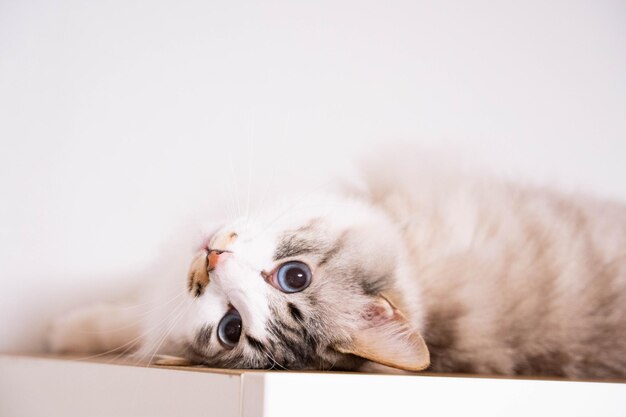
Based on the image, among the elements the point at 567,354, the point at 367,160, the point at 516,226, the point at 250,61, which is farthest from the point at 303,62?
the point at 567,354

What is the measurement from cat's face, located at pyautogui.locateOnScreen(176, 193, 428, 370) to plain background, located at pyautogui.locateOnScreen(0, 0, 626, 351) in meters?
0.30

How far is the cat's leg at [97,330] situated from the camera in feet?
4.37

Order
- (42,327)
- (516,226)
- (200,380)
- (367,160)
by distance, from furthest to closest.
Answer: (42,327)
(367,160)
(516,226)
(200,380)

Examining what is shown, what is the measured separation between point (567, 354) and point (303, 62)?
0.92 m

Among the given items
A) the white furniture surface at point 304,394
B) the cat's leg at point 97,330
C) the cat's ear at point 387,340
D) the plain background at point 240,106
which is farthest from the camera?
the plain background at point 240,106

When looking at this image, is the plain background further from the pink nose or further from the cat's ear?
the cat's ear

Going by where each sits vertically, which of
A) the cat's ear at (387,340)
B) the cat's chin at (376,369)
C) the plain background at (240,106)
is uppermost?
the plain background at (240,106)

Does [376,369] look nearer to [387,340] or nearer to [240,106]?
[387,340]

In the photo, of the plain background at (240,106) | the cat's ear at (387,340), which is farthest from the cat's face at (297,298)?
the plain background at (240,106)

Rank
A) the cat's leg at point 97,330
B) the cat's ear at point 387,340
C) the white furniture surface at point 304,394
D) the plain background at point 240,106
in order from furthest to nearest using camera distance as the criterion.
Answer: the plain background at point 240,106
the cat's leg at point 97,330
the cat's ear at point 387,340
the white furniture surface at point 304,394

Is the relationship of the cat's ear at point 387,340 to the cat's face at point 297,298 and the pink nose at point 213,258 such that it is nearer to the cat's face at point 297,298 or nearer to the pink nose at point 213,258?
the cat's face at point 297,298

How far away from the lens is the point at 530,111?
4.83 ft

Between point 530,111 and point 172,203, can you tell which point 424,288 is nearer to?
point 530,111

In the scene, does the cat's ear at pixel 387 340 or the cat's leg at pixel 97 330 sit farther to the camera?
the cat's leg at pixel 97 330
